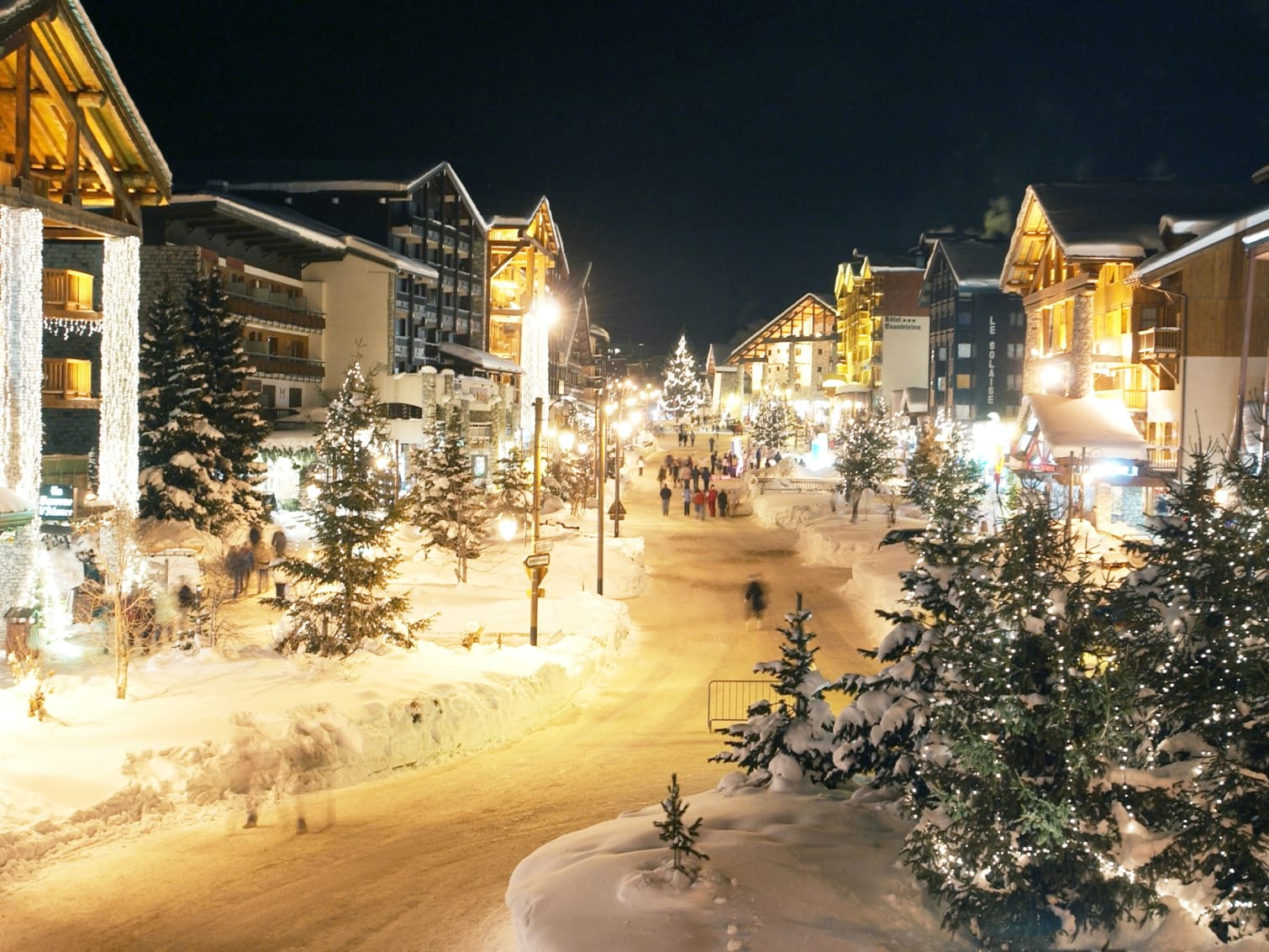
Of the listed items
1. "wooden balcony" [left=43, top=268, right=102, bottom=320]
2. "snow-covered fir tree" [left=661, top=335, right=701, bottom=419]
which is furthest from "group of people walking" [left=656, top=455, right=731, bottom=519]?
"snow-covered fir tree" [left=661, top=335, right=701, bottom=419]

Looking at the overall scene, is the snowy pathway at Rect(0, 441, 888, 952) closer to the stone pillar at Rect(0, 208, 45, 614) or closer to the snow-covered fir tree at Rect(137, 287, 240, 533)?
the stone pillar at Rect(0, 208, 45, 614)

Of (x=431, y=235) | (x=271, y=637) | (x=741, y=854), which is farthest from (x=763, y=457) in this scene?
(x=741, y=854)

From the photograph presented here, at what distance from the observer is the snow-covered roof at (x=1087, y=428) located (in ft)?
120

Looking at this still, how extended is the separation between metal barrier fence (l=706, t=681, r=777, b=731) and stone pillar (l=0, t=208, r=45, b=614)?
38.5 ft

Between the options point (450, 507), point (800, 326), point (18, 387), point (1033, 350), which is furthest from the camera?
point (800, 326)

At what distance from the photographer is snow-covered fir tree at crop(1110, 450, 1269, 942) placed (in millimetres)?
7621

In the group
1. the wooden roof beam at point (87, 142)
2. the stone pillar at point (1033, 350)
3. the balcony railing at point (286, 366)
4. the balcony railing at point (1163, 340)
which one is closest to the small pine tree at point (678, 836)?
the wooden roof beam at point (87, 142)

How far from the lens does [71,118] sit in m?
20.1

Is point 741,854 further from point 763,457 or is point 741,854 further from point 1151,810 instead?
point 763,457

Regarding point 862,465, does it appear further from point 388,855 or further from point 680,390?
point 680,390

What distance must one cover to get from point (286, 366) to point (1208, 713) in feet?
138

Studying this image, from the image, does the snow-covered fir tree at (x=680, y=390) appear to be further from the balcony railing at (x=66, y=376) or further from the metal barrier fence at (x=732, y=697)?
the metal barrier fence at (x=732, y=697)

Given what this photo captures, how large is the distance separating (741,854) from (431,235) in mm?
52470

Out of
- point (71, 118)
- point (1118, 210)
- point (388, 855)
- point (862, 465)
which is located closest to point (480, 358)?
point (862, 465)
